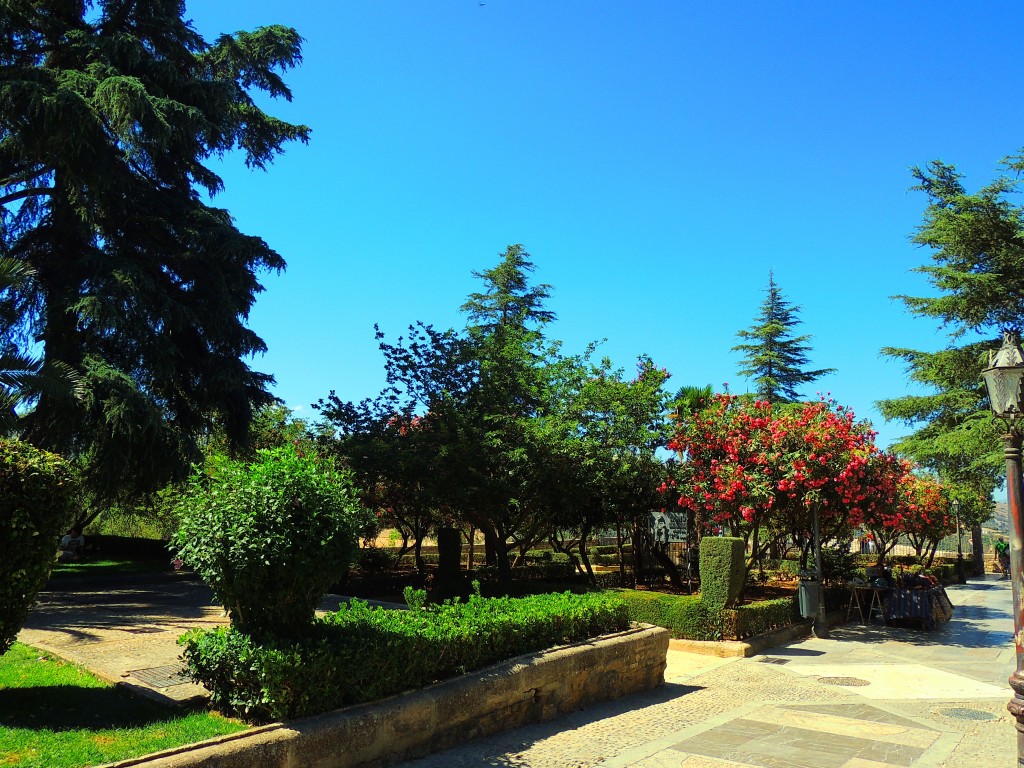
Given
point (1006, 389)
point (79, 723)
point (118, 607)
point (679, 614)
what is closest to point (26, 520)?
point (79, 723)

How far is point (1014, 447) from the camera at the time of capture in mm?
5508

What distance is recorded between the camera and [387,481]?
1558cm

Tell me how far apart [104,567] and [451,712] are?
17.7 m

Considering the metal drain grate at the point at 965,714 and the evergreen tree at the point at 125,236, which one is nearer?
the metal drain grate at the point at 965,714

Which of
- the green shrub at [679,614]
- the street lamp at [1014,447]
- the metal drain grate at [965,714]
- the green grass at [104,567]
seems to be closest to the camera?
the street lamp at [1014,447]

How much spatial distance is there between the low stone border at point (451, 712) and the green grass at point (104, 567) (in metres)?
14.1

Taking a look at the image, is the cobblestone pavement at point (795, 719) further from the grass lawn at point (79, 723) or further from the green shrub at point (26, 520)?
the green shrub at point (26, 520)

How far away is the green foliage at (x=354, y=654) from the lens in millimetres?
5281

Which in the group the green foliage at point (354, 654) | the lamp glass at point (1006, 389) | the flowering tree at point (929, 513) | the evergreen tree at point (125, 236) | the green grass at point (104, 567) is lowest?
the green grass at point (104, 567)

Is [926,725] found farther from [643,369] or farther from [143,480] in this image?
[143,480]

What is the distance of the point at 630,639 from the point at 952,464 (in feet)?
69.1

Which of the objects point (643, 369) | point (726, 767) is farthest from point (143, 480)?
point (726, 767)

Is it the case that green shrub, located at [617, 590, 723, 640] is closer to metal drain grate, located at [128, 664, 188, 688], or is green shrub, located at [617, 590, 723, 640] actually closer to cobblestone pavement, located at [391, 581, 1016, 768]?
cobblestone pavement, located at [391, 581, 1016, 768]

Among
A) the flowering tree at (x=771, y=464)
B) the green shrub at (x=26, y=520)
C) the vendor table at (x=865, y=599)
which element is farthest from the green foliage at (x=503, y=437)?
the green shrub at (x=26, y=520)
